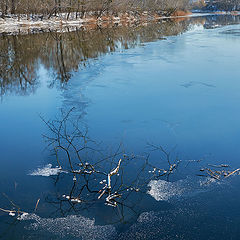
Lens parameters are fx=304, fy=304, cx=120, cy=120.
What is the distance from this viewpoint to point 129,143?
5398mm

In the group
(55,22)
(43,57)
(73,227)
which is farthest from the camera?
(55,22)

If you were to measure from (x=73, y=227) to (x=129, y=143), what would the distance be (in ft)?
7.19

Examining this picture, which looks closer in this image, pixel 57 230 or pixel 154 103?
pixel 57 230

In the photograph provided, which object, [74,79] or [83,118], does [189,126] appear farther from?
A: [74,79]

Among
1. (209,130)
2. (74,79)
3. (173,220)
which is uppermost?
(74,79)

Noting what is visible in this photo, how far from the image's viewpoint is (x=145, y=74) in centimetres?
1003

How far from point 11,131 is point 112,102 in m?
2.51

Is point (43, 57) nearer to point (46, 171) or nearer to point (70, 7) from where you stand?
point (46, 171)

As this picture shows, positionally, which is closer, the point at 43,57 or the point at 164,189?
the point at 164,189

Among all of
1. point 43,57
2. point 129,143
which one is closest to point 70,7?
point 43,57

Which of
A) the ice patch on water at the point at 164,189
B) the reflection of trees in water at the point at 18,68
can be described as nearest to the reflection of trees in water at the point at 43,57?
the reflection of trees in water at the point at 18,68

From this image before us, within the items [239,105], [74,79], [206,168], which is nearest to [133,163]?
[206,168]

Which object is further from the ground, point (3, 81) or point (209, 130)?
point (3, 81)

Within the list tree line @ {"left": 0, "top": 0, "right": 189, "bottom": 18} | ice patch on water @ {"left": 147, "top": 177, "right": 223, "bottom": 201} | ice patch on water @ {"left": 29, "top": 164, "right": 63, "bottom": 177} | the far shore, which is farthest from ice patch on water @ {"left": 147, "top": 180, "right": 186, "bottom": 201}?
tree line @ {"left": 0, "top": 0, "right": 189, "bottom": 18}
